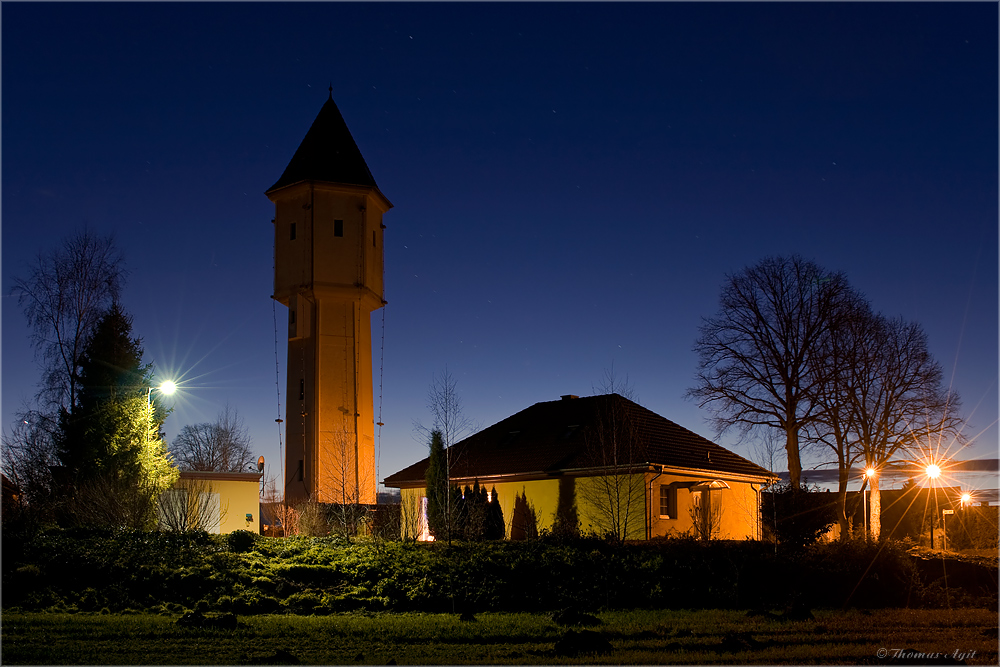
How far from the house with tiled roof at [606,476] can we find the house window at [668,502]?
0.04 meters

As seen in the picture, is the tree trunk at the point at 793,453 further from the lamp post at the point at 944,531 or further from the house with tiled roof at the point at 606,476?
the lamp post at the point at 944,531

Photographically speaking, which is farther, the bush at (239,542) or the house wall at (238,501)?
the house wall at (238,501)

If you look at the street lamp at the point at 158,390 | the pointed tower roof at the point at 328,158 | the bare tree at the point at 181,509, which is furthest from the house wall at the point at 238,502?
the pointed tower roof at the point at 328,158

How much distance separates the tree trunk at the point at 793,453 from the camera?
3353 cm

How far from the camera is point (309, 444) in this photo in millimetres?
34469

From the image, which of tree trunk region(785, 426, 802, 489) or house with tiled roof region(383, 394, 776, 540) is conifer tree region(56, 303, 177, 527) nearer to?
house with tiled roof region(383, 394, 776, 540)

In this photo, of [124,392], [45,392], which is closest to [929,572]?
[124,392]

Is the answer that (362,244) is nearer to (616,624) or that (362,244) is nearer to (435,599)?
(435,599)

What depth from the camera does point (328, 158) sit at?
36750 mm

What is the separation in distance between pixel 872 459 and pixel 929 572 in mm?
15403

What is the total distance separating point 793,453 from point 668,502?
23.9ft

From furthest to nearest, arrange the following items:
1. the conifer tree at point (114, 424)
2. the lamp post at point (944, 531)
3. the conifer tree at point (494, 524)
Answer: the lamp post at point (944, 531) < the conifer tree at point (494, 524) < the conifer tree at point (114, 424)

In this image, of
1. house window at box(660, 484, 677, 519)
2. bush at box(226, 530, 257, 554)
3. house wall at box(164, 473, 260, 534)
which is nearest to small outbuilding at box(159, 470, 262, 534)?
house wall at box(164, 473, 260, 534)

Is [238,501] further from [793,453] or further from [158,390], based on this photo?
[793,453]
